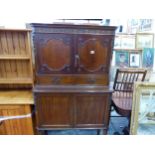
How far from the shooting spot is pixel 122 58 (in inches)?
100

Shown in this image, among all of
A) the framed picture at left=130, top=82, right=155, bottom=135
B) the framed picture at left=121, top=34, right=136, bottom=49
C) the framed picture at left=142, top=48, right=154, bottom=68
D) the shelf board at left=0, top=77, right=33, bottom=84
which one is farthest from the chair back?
the shelf board at left=0, top=77, right=33, bottom=84

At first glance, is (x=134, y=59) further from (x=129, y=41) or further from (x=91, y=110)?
(x=91, y=110)

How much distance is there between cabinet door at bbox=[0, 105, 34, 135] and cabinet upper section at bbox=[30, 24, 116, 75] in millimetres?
530

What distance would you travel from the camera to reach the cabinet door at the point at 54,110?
1.68 meters

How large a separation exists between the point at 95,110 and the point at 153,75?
135cm

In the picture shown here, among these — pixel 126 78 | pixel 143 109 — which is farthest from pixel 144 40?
pixel 143 109

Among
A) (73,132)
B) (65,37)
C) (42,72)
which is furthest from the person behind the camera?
(73,132)

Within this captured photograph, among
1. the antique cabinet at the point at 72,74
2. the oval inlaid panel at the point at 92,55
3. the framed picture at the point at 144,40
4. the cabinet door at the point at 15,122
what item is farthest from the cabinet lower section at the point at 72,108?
the framed picture at the point at 144,40

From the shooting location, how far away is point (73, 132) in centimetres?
Answer: 228

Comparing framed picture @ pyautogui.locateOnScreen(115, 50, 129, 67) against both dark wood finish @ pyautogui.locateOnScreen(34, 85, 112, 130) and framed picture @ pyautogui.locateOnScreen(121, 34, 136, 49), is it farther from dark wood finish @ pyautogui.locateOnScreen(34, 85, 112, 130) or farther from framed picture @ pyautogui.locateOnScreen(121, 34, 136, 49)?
dark wood finish @ pyautogui.locateOnScreen(34, 85, 112, 130)

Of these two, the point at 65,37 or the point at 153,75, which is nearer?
the point at 65,37

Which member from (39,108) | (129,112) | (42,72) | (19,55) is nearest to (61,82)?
(42,72)
